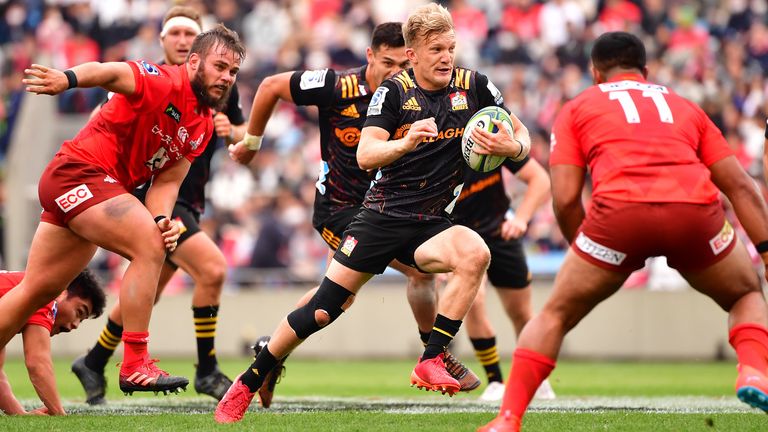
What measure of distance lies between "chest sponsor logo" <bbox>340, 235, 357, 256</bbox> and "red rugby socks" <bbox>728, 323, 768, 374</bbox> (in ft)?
7.47

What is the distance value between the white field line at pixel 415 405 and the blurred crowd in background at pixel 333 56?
6.21m

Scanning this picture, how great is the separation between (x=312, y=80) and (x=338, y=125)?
379 millimetres

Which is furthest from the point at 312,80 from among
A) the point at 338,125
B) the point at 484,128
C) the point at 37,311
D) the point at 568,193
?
the point at 568,193

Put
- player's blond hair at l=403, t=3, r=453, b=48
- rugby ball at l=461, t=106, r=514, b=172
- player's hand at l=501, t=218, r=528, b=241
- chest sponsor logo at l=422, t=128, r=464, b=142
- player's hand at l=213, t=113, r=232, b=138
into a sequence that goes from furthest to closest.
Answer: player's hand at l=501, t=218, r=528, b=241, player's hand at l=213, t=113, r=232, b=138, chest sponsor logo at l=422, t=128, r=464, b=142, player's blond hair at l=403, t=3, r=453, b=48, rugby ball at l=461, t=106, r=514, b=172

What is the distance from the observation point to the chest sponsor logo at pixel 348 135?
8.19 meters

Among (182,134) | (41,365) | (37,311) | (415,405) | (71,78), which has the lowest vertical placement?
(415,405)

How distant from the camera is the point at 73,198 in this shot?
692 centimetres

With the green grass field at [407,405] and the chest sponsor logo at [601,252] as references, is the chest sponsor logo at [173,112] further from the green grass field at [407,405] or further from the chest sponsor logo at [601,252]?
the chest sponsor logo at [601,252]

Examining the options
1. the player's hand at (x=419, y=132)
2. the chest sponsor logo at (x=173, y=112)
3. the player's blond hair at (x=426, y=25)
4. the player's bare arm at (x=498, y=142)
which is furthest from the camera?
the chest sponsor logo at (x=173, y=112)

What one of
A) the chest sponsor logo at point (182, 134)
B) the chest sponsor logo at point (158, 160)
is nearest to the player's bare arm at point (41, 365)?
the chest sponsor logo at point (158, 160)

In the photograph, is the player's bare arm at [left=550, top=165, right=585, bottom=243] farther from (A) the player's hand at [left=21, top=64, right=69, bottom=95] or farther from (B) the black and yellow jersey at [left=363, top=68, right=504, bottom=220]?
(A) the player's hand at [left=21, top=64, right=69, bottom=95]

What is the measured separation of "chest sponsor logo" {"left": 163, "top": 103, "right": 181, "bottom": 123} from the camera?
23.5 feet

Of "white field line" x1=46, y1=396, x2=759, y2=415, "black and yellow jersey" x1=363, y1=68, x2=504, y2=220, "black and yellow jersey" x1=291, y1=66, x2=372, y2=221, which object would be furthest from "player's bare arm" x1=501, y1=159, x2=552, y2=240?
"black and yellow jersey" x1=363, y1=68, x2=504, y2=220

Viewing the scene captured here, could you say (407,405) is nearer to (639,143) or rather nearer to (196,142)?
(196,142)
